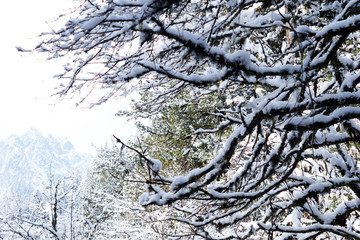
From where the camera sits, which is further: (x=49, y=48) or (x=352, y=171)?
(x=352, y=171)

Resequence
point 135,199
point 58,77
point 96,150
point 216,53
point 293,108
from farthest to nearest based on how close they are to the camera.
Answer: point 96,150 < point 135,199 < point 58,77 < point 293,108 < point 216,53

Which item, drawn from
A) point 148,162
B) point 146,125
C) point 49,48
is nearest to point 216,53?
point 148,162

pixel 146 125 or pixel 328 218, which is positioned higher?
pixel 146 125

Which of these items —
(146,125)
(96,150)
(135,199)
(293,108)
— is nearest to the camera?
(293,108)

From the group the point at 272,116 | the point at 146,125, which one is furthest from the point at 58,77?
the point at 146,125

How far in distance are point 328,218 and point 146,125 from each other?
9.79 meters

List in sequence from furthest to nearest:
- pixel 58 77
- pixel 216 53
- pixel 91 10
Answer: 1. pixel 58 77
2. pixel 91 10
3. pixel 216 53

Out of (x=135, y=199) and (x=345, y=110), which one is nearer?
(x=345, y=110)

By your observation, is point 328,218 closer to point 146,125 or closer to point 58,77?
point 58,77

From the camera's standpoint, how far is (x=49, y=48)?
1.87m

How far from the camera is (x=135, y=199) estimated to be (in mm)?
10086

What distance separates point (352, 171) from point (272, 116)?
51.8 inches

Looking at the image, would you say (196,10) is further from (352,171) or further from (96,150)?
(96,150)

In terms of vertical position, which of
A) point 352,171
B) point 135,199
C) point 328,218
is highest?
point 135,199
